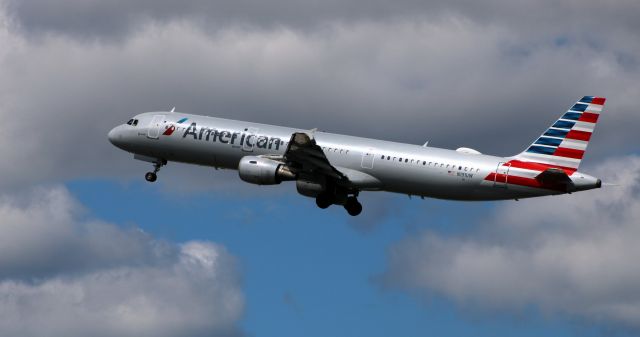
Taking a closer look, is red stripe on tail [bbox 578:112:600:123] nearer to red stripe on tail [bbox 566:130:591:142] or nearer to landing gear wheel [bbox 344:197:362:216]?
red stripe on tail [bbox 566:130:591:142]

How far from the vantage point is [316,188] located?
233 feet

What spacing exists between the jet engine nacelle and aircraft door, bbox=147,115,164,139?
8643 millimetres

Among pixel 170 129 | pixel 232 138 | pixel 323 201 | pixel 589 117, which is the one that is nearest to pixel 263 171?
pixel 232 138

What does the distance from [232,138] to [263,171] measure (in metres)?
5.00

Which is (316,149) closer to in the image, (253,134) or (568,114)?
(253,134)

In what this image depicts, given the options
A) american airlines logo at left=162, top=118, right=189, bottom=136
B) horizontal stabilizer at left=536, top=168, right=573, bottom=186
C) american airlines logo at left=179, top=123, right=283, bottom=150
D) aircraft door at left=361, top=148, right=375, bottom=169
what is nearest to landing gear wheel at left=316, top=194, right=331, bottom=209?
aircraft door at left=361, top=148, right=375, bottom=169

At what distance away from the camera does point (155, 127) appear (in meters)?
76.1

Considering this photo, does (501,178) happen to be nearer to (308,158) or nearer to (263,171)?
(308,158)

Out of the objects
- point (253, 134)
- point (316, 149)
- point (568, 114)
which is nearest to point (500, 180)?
point (568, 114)

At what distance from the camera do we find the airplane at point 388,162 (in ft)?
221

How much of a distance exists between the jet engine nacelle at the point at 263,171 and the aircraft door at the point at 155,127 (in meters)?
8.64

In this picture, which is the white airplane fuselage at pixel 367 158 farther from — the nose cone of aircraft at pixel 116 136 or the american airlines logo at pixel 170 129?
the nose cone of aircraft at pixel 116 136

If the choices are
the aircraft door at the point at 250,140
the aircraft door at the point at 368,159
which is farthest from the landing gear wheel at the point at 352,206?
the aircraft door at the point at 250,140

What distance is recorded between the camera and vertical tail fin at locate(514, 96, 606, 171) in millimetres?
67812
